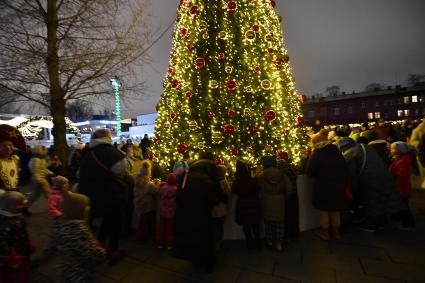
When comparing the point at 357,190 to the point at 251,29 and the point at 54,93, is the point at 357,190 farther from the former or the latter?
the point at 54,93

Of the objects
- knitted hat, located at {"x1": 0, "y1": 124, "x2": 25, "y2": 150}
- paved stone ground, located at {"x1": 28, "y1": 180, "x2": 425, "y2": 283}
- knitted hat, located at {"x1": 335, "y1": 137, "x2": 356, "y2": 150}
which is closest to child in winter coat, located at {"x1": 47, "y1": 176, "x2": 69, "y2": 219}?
paved stone ground, located at {"x1": 28, "y1": 180, "x2": 425, "y2": 283}

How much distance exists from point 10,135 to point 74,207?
3110 millimetres

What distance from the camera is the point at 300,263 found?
4.88 metres

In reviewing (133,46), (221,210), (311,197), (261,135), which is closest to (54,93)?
(133,46)

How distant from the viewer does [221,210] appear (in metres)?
5.37

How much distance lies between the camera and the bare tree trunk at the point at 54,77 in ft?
32.7

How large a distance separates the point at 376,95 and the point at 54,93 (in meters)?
76.0

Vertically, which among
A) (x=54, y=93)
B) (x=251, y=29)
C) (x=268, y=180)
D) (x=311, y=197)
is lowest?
(x=311, y=197)

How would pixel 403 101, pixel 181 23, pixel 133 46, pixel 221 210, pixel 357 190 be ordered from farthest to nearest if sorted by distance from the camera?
pixel 403 101 < pixel 133 46 < pixel 181 23 < pixel 357 190 < pixel 221 210

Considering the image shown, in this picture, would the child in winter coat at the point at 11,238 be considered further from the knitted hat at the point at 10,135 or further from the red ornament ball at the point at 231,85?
the red ornament ball at the point at 231,85

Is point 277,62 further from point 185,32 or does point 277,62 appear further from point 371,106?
point 371,106

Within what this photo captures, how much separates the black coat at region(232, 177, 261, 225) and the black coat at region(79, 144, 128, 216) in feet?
6.63

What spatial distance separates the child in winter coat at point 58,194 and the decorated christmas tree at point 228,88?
370 cm

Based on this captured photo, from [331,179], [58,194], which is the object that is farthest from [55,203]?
[331,179]
